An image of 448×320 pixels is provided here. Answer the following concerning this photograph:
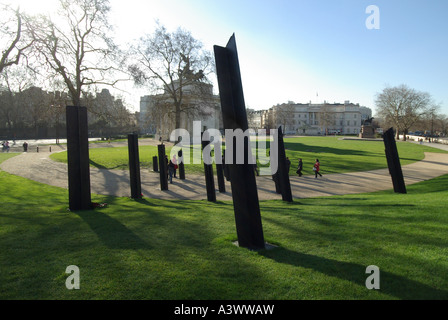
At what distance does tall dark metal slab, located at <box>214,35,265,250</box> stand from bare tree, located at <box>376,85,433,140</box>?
9060 cm

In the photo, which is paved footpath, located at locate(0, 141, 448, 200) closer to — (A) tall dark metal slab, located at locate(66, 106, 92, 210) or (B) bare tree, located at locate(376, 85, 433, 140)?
(A) tall dark metal slab, located at locate(66, 106, 92, 210)

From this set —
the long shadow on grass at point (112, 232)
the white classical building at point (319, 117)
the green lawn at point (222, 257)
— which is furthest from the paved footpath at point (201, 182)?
the white classical building at point (319, 117)

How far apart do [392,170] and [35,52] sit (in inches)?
956

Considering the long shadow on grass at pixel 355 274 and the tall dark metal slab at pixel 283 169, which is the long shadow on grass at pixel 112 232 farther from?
the tall dark metal slab at pixel 283 169

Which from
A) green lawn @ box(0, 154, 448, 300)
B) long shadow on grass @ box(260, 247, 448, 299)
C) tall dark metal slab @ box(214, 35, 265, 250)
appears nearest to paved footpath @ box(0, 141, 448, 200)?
green lawn @ box(0, 154, 448, 300)

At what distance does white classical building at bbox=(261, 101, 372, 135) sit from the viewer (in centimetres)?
12812

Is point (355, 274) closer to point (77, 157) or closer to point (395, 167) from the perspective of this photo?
point (77, 157)

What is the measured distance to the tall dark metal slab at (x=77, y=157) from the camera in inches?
355

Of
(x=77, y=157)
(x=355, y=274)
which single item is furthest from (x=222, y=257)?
(x=77, y=157)

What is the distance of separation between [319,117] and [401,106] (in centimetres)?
4658

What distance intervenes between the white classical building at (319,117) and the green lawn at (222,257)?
121 meters


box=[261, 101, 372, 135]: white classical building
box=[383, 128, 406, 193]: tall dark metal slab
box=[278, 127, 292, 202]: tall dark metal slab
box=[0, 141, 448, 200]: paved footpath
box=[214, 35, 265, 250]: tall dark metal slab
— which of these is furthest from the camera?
box=[261, 101, 372, 135]: white classical building
